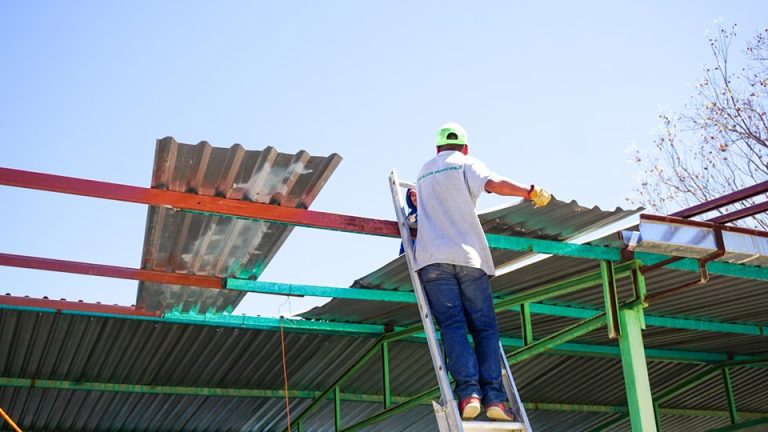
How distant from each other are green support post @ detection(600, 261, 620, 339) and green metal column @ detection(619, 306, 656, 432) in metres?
0.05

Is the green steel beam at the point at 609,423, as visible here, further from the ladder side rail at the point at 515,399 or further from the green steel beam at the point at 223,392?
the ladder side rail at the point at 515,399

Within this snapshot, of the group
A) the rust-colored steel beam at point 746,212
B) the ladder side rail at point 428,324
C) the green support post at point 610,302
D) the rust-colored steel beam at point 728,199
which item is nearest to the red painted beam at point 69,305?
the ladder side rail at point 428,324

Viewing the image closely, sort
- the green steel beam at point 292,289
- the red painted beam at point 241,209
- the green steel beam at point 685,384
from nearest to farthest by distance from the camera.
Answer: the red painted beam at point 241,209 → the green steel beam at point 292,289 → the green steel beam at point 685,384

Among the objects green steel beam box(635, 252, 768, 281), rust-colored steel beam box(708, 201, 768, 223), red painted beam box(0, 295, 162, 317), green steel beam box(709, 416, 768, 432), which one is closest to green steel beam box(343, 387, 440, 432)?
green steel beam box(635, 252, 768, 281)

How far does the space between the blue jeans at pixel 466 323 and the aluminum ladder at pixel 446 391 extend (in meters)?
0.07

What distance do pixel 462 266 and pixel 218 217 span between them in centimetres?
225

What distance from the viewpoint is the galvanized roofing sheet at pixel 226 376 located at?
11.1 metres

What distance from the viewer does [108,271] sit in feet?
28.3

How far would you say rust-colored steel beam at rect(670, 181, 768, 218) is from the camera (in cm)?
744

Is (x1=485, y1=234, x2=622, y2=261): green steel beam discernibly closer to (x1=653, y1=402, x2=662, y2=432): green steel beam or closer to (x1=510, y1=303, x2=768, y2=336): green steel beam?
(x1=510, y1=303, x2=768, y2=336): green steel beam

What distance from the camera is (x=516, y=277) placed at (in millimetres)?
9945

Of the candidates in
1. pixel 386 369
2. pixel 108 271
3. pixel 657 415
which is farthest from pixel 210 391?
pixel 657 415

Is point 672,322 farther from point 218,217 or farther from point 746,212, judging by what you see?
point 218,217

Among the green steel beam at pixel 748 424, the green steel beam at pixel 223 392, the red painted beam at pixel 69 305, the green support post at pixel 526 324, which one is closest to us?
the green support post at pixel 526 324
